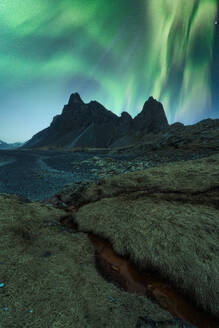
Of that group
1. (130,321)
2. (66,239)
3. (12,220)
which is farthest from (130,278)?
(12,220)

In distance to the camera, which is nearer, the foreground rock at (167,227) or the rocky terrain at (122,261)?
the rocky terrain at (122,261)

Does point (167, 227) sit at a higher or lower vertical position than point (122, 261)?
higher

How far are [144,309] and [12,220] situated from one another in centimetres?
496

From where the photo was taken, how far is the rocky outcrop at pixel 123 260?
2.71 metres

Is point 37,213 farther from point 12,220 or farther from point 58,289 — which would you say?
point 58,289

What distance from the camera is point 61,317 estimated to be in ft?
7.95

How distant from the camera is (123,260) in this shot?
15.0 ft

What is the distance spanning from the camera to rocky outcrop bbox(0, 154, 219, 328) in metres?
2.71

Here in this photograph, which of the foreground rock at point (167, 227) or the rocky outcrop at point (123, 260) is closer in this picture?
the rocky outcrop at point (123, 260)

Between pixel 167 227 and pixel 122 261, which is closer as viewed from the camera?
pixel 122 261

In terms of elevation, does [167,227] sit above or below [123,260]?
above

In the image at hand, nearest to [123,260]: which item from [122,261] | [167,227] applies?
[122,261]

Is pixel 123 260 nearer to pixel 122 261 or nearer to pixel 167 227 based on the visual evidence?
pixel 122 261

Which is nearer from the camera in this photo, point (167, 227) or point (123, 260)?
point (123, 260)
